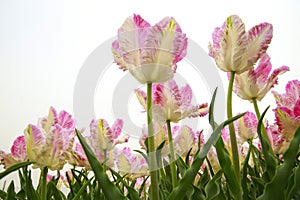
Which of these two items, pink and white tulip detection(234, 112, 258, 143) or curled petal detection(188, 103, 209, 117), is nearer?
curled petal detection(188, 103, 209, 117)

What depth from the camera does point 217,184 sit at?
A: 0.43 metres

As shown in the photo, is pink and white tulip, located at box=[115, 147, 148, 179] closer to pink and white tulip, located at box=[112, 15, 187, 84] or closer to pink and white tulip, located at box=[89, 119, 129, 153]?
pink and white tulip, located at box=[89, 119, 129, 153]

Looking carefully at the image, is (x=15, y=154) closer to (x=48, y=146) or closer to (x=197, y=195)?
(x=48, y=146)

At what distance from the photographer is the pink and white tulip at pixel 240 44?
464 millimetres

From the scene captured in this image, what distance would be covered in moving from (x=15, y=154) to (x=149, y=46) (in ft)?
1.21

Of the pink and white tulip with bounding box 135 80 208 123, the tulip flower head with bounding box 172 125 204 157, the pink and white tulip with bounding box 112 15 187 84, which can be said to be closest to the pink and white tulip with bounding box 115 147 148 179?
the tulip flower head with bounding box 172 125 204 157

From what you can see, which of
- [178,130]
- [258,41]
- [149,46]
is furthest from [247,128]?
[149,46]

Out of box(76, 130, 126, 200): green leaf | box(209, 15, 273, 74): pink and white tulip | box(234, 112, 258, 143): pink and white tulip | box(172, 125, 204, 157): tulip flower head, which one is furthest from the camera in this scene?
box(234, 112, 258, 143): pink and white tulip

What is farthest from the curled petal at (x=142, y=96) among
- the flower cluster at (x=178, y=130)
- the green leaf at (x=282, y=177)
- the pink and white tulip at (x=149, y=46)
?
the green leaf at (x=282, y=177)

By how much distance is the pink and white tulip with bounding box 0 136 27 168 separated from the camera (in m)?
0.61

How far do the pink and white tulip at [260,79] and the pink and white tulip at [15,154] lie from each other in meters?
0.40

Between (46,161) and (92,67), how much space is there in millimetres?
163

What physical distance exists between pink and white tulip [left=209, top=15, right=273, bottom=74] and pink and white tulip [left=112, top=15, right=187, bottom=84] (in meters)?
0.10

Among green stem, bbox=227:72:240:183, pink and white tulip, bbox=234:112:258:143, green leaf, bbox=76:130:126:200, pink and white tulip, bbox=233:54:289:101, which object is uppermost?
pink and white tulip, bbox=233:54:289:101
